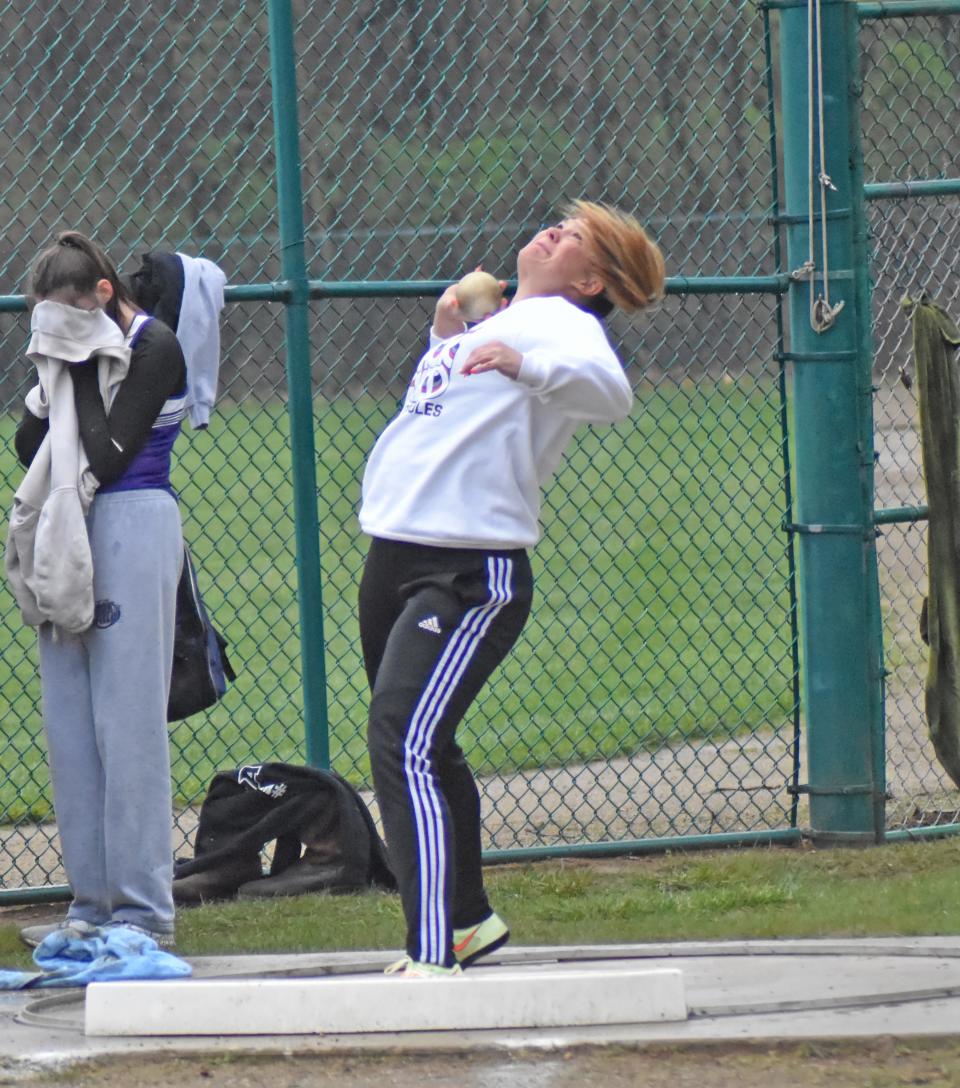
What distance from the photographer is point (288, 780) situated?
5098mm

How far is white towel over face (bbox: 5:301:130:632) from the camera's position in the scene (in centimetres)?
417

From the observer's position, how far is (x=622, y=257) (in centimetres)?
396

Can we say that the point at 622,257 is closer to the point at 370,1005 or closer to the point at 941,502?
the point at 370,1005

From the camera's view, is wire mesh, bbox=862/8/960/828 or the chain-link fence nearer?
wire mesh, bbox=862/8/960/828

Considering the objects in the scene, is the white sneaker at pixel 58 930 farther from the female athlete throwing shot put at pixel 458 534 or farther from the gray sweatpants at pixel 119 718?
the female athlete throwing shot put at pixel 458 534

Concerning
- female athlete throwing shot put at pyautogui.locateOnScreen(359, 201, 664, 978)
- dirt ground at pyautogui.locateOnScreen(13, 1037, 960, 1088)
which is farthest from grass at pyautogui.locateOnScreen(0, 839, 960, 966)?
dirt ground at pyautogui.locateOnScreen(13, 1037, 960, 1088)

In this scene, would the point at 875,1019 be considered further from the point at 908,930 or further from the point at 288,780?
the point at 288,780

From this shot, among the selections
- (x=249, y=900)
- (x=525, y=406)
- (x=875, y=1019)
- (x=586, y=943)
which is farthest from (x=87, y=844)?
(x=875, y=1019)

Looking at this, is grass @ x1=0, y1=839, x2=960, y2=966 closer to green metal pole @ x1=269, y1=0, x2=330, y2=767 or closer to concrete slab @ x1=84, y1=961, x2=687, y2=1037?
green metal pole @ x1=269, y1=0, x2=330, y2=767

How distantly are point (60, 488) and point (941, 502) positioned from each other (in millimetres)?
2789

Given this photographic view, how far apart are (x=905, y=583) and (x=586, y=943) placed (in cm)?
741

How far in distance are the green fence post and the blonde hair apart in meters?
1.63

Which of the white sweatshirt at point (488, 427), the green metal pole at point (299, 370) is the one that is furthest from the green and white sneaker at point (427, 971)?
the green metal pole at point (299, 370)

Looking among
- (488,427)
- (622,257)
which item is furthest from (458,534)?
(622,257)
